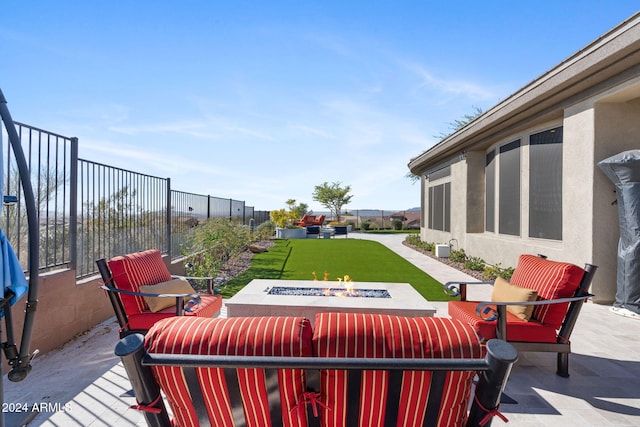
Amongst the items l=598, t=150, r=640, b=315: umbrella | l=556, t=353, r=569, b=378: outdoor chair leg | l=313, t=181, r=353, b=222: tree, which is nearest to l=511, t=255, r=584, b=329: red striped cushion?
l=556, t=353, r=569, b=378: outdoor chair leg

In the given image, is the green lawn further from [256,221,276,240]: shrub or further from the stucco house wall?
[256,221,276,240]: shrub

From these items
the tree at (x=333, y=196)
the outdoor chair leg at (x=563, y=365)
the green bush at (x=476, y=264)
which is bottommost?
the outdoor chair leg at (x=563, y=365)

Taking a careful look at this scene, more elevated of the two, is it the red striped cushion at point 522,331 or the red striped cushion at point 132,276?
the red striped cushion at point 132,276

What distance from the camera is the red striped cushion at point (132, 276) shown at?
336 centimetres

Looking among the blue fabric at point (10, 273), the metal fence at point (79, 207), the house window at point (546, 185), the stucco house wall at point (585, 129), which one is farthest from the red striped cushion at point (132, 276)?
the house window at point (546, 185)

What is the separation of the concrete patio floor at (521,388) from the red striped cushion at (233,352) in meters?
1.68

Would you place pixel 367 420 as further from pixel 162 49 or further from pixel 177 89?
pixel 177 89

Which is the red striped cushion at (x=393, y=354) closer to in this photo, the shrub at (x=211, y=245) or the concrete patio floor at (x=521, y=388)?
the concrete patio floor at (x=521, y=388)

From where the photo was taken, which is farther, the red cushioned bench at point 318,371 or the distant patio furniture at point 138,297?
the distant patio furniture at point 138,297

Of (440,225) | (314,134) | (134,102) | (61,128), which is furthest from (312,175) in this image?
(61,128)

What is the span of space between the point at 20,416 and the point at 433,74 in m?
10.6

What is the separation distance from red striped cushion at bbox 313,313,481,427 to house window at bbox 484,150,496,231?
9.13 metres

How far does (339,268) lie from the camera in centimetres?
891

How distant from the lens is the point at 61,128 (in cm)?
416
